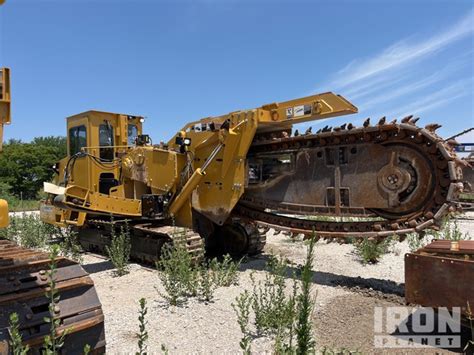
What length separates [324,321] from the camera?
4.54 m

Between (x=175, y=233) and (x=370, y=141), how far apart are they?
368 cm

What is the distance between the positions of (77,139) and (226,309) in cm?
652

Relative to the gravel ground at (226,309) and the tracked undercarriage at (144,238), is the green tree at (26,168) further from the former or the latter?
the gravel ground at (226,309)

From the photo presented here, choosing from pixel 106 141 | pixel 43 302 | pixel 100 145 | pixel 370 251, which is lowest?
pixel 370 251

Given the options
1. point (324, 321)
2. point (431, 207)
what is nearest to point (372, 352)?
point (324, 321)

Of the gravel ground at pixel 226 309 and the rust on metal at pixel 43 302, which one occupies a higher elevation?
the rust on metal at pixel 43 302

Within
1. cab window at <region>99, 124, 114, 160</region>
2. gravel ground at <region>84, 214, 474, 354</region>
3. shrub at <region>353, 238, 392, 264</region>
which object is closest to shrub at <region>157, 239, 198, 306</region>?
gravel ground at <region>84, 214, 474, 354</region>

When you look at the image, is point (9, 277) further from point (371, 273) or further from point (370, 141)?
point (371, 273)

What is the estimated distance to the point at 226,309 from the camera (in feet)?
16.2

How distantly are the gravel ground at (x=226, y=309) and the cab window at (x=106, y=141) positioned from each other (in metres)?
2.70

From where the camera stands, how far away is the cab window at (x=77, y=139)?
30.4 ft

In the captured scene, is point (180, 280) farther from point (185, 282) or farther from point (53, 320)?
point (53, 320)

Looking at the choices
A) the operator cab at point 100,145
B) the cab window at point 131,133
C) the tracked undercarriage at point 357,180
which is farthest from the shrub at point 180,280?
the cab window at point 131,133

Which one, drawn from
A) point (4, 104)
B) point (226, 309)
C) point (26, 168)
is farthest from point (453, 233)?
point (26, 168)
